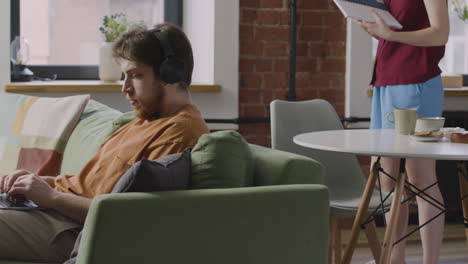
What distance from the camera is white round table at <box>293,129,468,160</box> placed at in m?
2.24

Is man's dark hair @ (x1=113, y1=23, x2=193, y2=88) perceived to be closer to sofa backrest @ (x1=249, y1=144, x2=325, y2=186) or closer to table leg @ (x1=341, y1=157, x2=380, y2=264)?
sofa backrest @ (x1=249, y1=144, x2=325, y2=186)

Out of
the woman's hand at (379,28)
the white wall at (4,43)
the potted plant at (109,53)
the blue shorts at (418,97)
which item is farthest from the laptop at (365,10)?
the white wall at (4,43)

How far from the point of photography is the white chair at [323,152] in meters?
3.24

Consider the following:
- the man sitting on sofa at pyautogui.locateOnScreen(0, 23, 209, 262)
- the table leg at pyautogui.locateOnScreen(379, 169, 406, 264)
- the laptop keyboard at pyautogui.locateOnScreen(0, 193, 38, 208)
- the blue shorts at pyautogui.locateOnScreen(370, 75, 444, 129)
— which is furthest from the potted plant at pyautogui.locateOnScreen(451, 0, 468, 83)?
the laptop keyboard at pyautogui.locateOnScreen(0, 193, 38, 208)

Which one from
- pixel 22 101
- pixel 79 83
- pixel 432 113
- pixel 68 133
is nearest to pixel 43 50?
pixel 79 83

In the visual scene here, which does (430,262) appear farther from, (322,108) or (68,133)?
(68,133)

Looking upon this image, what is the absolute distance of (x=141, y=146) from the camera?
2154mm

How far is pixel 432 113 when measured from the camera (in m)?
3.01

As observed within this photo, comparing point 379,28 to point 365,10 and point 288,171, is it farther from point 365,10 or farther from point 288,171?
point 288,171

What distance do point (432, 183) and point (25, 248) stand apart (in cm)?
155

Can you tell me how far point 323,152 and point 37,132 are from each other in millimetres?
1222

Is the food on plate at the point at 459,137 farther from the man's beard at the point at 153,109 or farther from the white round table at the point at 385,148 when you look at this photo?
the man's beard at the point at 153,109

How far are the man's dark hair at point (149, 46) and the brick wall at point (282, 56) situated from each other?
202 centimetres

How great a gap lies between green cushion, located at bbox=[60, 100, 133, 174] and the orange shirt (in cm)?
44
